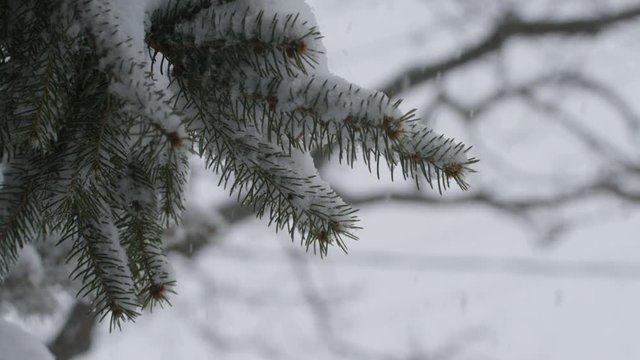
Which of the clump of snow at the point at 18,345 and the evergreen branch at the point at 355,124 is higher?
the evergreen branch at the point at 355,124

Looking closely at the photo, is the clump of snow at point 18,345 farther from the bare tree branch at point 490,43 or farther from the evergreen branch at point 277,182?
the bare tree branch at point 490,43

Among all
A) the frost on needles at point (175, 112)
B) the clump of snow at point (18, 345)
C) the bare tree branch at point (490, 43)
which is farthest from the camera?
the bare tree branch at point (490, 43)

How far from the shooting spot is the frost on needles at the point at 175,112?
2.63 feet

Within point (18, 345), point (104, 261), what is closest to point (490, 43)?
point (18, 345)

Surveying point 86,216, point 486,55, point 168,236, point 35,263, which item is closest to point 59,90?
point 86,216

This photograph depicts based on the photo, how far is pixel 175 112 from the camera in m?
0.77

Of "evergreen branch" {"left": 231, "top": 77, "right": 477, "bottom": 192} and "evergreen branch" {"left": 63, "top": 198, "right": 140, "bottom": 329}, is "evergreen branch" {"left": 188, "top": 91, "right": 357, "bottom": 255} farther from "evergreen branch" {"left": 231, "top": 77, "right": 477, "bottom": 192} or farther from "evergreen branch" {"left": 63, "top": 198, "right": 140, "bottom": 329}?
"evergreen branch" {"left": 63, "top": 198, "right": 140, "bottom": 329}

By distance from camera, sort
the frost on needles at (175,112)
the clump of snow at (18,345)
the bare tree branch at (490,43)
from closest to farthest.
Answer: the frost on needles at (175,112)
the clump of snow at (18,345)
the bare tree branch at (490,43)

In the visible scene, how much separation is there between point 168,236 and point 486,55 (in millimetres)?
2878

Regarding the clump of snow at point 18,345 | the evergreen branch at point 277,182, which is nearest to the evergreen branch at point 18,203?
the evergreen branch at point 277,182

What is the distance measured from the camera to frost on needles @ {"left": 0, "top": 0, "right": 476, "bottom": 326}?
0.80 meters

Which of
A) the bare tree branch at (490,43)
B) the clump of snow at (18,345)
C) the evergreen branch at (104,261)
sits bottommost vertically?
the clump of snow at (18,345)

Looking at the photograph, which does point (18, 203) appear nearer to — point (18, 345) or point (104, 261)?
point (104, 261)

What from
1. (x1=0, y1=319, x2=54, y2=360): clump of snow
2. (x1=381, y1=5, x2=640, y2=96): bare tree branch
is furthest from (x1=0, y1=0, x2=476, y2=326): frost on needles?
(x1=381, y1=5, x2=640, y2=96): bare tree branch
